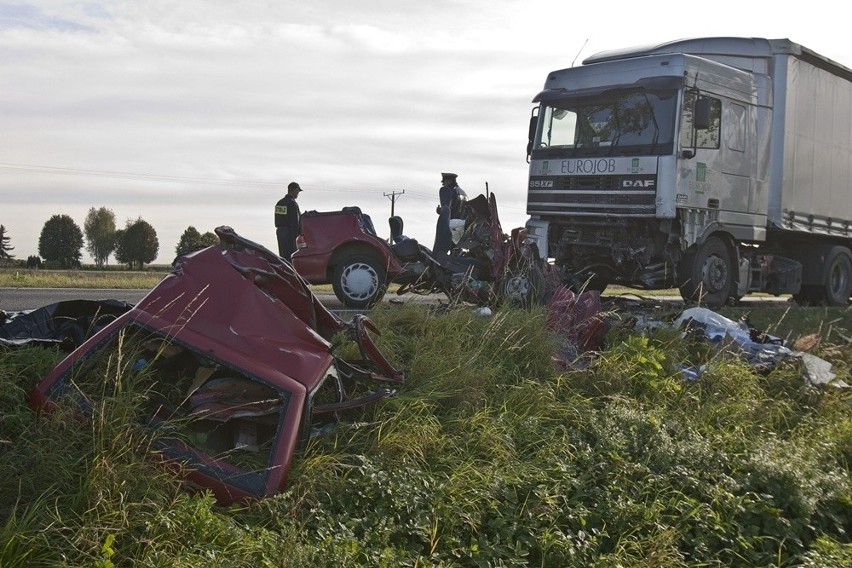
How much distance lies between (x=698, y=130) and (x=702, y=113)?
0.33m

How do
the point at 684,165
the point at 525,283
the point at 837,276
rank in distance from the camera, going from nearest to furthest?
the point at 525,283 → the point at 684,165 → the point at 837,276

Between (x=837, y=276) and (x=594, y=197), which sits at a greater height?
(x=594, y=197)

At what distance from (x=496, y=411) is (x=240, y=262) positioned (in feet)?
5.96

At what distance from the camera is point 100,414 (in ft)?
12.5

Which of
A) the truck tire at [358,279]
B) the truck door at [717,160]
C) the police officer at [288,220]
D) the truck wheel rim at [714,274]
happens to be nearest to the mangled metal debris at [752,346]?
the truck door at [717,160]

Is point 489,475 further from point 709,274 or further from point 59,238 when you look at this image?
point 59,238

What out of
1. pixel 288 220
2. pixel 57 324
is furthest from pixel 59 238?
pixel 57 324

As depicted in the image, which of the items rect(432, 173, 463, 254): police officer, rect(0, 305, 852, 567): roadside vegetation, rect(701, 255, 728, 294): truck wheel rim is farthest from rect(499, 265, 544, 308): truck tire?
rect(701, 255, 728, 294): truck wheel rim

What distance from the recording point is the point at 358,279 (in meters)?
11.0

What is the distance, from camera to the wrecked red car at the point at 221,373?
4.00m

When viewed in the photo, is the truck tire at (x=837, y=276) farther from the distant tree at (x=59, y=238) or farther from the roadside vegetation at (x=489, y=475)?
the distant tree at (x=59, y=238)

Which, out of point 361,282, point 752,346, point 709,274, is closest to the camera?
point 752,346

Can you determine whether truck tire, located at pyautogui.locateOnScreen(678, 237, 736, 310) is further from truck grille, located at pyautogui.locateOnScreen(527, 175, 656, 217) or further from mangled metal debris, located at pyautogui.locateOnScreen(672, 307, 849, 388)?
mangled metal debris, located at pyautogui.locateOnScreen(672, 307, 849, 388)

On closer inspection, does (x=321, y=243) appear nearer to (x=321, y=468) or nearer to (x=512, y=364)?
(x=512, y=364)
